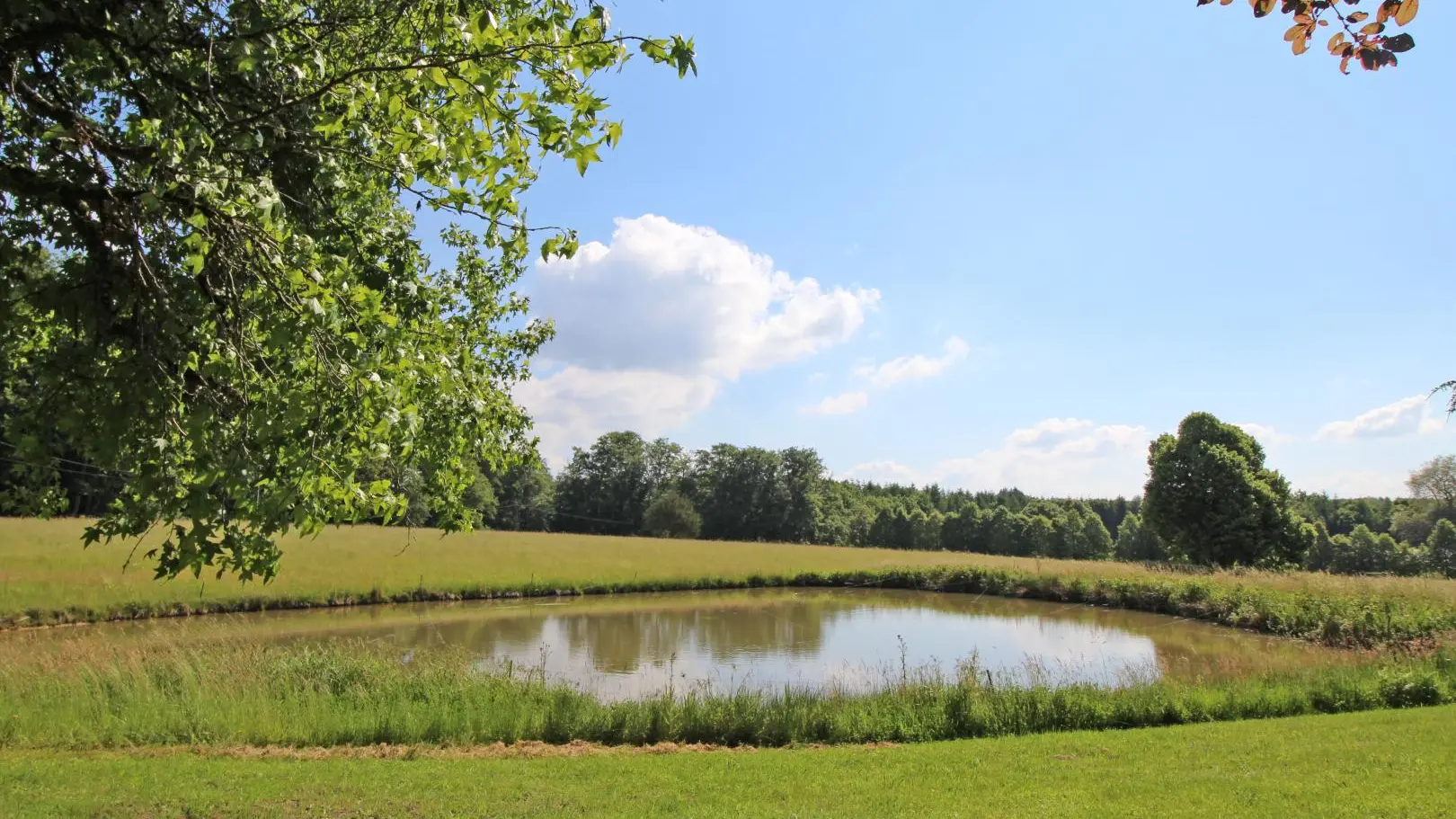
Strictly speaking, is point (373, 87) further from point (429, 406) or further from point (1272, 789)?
point (1272, 789)

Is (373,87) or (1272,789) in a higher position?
(373,87)

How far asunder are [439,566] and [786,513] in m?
55.8

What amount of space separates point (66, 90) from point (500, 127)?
2.78 metres

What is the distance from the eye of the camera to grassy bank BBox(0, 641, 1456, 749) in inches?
406

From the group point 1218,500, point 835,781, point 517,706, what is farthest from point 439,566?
point 1218,500

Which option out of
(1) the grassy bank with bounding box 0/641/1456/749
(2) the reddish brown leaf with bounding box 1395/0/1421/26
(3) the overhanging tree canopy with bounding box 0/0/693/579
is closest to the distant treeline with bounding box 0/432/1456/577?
(1) the grassy bank with bounding box 0/641/1456/749

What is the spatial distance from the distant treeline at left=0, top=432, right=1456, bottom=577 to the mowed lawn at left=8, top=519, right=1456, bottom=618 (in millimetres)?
30422

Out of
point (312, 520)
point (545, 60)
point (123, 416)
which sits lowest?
point (312, 520)

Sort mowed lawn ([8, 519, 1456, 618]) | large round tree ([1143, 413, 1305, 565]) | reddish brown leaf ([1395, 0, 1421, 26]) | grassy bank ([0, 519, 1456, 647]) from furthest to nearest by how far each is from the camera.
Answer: large round tree ([1143, 413, 1305, 565]) → mowed lawn ([8, 519, 1456, 618]) → grassy bank ([0, 519, 1456, 647]) → reddish brown leaf ([1395, 0, 1421, 26])

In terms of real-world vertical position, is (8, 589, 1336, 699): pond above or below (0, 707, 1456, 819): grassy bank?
below

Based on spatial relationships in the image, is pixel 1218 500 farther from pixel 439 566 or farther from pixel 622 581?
pixel 439 566

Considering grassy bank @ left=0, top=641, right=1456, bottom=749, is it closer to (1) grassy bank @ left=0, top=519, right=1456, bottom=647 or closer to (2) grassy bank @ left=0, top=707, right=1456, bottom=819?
(2) grassy bank @ left=0, top=707, right=1456, bottom=819

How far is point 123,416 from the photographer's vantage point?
13.4 ft

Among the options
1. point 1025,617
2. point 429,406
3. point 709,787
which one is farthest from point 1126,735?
point 1025,617
